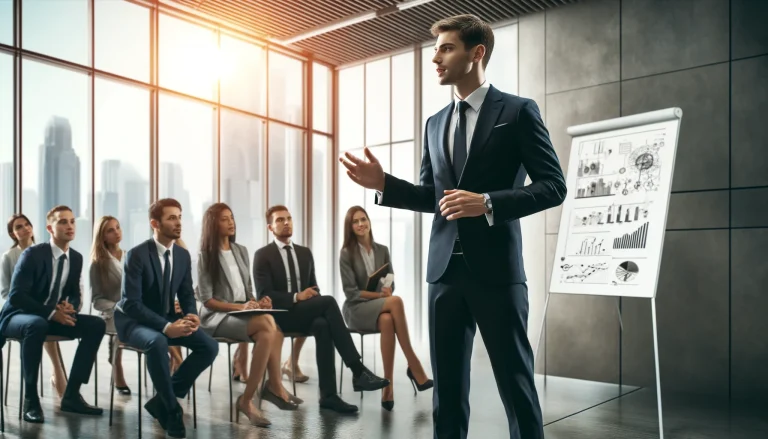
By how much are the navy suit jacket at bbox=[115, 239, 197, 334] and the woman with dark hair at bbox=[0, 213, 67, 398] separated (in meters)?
1.25

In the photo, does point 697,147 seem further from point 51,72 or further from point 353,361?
point 51,72

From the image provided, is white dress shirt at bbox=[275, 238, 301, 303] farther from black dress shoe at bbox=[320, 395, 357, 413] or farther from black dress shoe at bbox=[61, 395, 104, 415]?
black dress shoe at bbox=[61, 395, 104, 415]

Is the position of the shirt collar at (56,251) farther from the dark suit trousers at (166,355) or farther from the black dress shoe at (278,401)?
the black dress shoe at (278,401)

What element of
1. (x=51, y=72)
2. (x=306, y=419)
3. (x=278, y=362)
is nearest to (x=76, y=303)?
(x=278, y=362)

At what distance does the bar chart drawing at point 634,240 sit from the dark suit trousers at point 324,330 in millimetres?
1933

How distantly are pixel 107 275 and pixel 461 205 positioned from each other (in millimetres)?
4146

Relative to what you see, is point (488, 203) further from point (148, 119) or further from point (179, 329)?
point (148, 119)

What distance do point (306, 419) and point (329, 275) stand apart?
507 centimetres

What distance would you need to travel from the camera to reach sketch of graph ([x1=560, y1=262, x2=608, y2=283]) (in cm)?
447

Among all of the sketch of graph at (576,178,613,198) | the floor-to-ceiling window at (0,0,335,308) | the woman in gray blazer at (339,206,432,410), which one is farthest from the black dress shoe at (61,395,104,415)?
the sketch of graph at (576,178,613,198)

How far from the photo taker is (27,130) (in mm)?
A: 5875

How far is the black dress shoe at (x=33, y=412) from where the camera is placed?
150 inches

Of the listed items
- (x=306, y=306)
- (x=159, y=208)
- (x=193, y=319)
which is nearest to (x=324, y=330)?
(x=306, y=306)

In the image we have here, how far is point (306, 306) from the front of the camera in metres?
4.43
